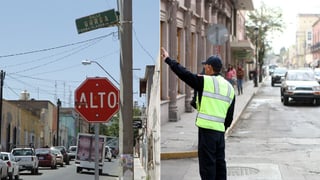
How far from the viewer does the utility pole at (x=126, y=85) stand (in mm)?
8062

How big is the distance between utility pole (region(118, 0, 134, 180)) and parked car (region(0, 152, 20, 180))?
51.2 inches

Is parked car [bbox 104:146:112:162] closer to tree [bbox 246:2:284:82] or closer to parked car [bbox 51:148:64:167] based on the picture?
parked car [bbox 51:148:64:167]

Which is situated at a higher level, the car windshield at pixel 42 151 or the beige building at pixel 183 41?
the beige building at pixel 183 41

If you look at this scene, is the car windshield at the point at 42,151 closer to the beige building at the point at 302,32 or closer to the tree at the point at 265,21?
the tree at the point at 265,21

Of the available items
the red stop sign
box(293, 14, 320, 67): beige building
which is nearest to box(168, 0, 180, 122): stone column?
the red stop sign

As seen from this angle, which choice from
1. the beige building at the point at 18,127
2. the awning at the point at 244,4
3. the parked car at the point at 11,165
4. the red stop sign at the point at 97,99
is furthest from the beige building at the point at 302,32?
the parked car at the point at 11,165

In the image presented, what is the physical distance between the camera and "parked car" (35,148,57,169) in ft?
25.7

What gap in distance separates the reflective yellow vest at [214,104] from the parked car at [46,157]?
6.17 ft

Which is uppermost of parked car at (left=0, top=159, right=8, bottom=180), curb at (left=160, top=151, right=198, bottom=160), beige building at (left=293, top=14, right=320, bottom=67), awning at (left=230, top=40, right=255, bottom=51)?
beige building at (left=293, top=14, right=320, bottom=67)

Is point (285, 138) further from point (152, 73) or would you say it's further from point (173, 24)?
point (152, 73)

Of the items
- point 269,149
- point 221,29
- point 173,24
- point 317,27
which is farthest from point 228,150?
point 317,27

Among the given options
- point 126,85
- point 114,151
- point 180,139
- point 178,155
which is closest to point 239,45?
point 180,139

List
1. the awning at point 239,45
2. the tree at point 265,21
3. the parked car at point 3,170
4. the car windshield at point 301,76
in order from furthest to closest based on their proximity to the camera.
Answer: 1. the tree at point 265,21
2. the awning at point 239,45
3. the car windshield at point 301,76
4. the parked car at point 3,170

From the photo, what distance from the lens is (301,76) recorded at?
3192cm
